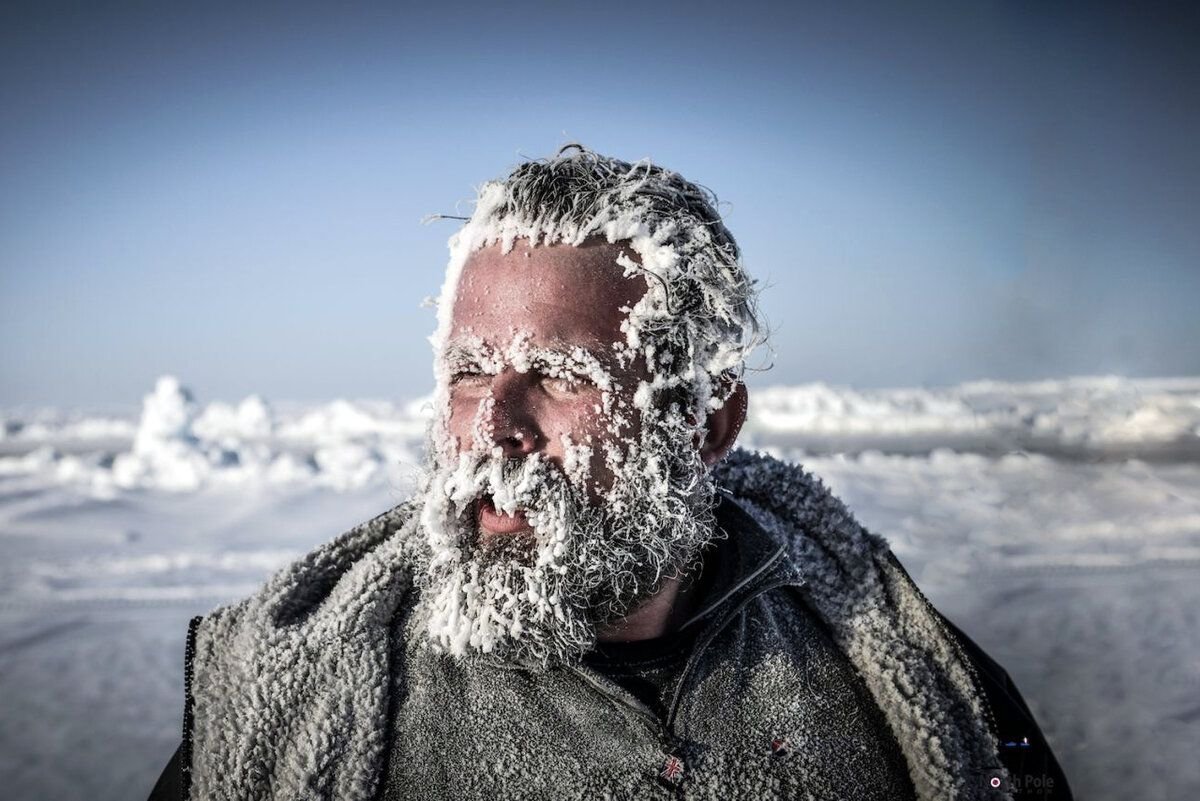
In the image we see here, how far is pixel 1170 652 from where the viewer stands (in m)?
4.11

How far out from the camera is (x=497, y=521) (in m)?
1.54

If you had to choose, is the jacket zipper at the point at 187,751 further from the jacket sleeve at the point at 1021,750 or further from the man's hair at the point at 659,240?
the jacket sleeve at the point at 1021,750

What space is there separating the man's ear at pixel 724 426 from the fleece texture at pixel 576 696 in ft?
0.94

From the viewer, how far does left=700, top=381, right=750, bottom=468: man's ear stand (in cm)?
184

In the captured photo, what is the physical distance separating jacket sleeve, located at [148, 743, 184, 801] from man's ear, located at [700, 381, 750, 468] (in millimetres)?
1363

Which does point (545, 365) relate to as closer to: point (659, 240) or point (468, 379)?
point (468, 379)

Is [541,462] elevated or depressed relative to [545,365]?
depressed

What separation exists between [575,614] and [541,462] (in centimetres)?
35

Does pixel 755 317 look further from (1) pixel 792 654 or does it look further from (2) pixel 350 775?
(2) pixel 350 775

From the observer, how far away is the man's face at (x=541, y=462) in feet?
4.98

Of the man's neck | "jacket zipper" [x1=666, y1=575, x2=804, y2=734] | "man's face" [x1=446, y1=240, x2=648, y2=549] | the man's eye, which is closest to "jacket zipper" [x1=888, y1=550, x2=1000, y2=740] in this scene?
"jacket zipper" [x1=666, y1=575, x2=804, y2=734]

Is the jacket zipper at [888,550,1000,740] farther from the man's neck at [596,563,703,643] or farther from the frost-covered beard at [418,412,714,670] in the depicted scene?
the frost-covered beard at [418,412,714,670]

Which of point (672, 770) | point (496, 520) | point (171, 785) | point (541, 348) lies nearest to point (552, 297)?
point (541, 348)

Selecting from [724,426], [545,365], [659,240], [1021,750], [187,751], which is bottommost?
[1021,750]
